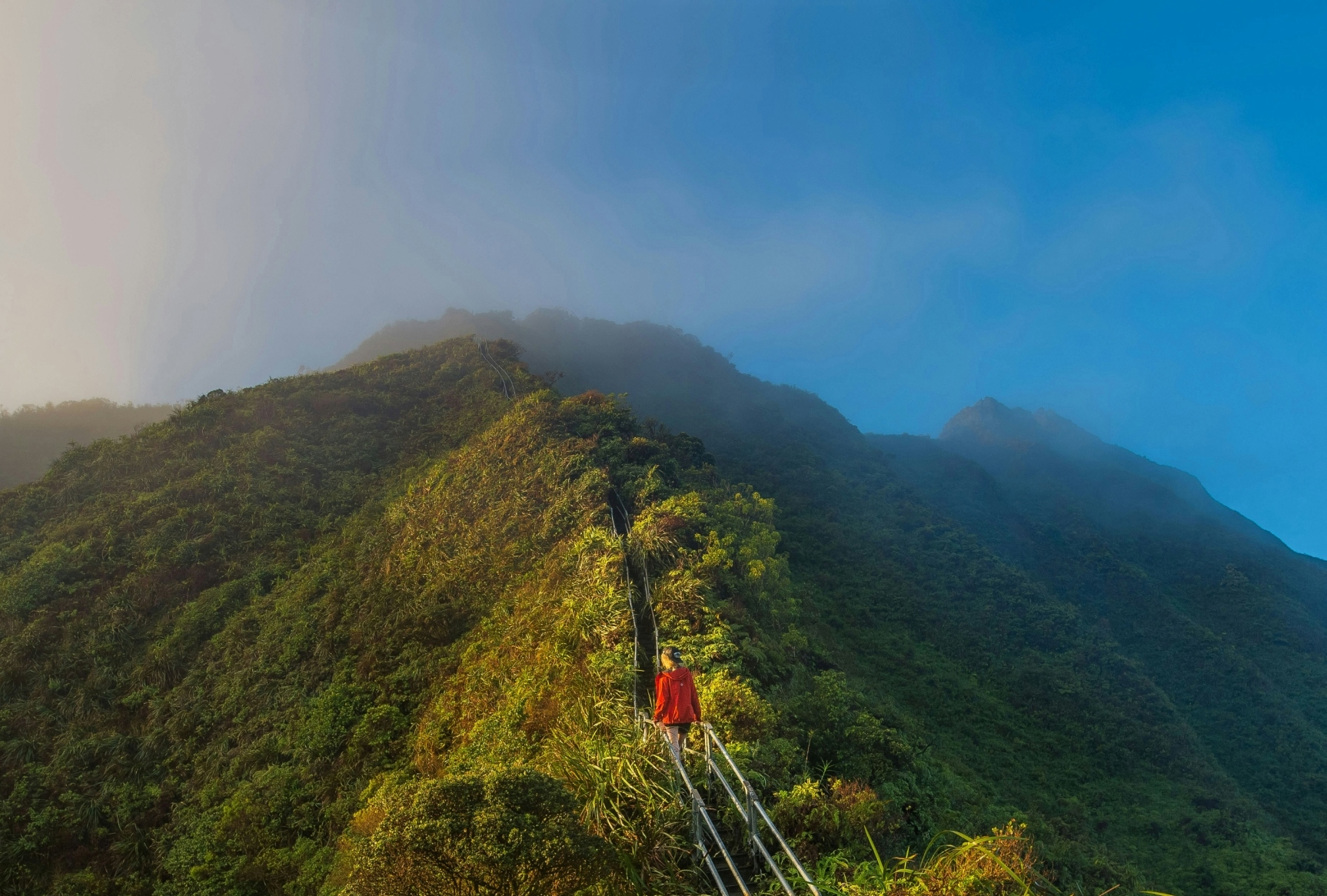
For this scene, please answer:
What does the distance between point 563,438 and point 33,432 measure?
3664 centimetres

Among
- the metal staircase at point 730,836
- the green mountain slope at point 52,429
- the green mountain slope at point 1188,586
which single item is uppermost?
the green mountain slope at point 1188,586

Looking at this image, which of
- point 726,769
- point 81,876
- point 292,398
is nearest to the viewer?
point 726,769

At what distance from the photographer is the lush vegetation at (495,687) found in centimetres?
627

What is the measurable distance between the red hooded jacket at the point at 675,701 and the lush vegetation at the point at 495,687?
0.56m

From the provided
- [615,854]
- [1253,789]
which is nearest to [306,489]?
[615,854]

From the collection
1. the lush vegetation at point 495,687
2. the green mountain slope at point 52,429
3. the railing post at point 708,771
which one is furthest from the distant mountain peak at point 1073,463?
the green mountain slope at point 52,429

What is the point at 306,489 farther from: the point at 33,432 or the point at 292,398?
the point at 33,432

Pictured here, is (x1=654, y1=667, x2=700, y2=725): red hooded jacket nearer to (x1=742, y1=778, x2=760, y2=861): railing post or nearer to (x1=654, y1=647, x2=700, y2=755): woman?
(x1=654, y1=647, x2=700, y2=755): woman

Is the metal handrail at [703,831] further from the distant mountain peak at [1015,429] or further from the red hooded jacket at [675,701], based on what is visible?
the distant mountain peak at [1015,429]

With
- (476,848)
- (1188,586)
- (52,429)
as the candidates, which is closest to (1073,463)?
(1188,586)

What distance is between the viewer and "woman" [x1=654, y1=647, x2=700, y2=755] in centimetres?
657

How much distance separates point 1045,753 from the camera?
69.3ft

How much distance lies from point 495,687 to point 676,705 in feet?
20.2

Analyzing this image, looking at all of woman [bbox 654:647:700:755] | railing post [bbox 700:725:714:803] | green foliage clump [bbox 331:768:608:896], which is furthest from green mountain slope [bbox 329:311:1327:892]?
green foliage clump [bbox 331:768:608:896]
